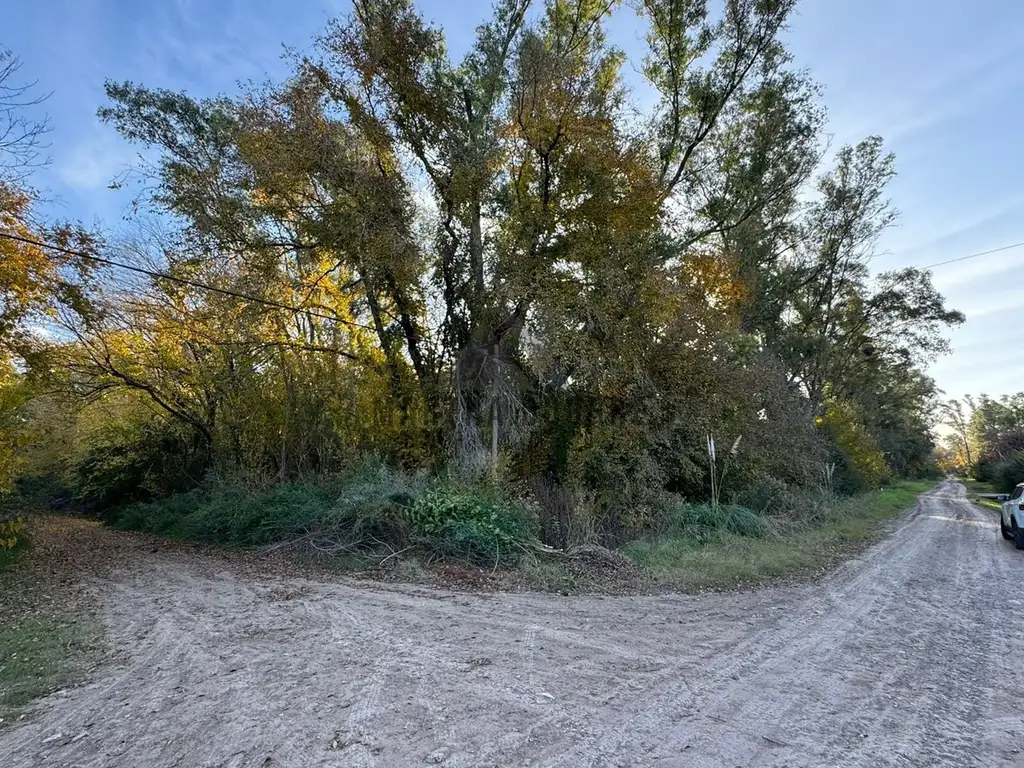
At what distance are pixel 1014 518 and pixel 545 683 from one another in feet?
41.0

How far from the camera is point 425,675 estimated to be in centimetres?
384

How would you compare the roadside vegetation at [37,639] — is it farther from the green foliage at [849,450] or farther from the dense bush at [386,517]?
the green foliage at [849,450]

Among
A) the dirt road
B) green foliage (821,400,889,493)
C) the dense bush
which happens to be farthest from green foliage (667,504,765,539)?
green foliage (821,400,889,493)

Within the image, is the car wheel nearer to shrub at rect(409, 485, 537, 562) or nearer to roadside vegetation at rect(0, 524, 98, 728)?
shrub at rect(409, 485, 537, 562)

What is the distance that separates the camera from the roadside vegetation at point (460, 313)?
9.34 metres

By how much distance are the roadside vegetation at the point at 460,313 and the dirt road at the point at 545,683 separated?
7.27ft

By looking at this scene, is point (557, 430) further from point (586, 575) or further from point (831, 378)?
point (831, 378)

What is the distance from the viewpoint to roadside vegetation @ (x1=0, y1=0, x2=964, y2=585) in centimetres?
934


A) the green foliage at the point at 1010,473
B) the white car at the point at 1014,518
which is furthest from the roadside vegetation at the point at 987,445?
the white car at the point at 1014,518

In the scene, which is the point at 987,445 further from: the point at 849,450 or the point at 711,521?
the point at 711,521

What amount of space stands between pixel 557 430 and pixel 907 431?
46.1 meters

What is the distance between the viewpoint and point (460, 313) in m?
11.9

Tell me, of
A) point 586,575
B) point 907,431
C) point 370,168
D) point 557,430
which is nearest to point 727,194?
point 557,430

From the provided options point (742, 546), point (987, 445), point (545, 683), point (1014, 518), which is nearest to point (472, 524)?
point (545, 683)
